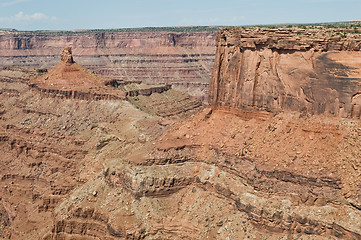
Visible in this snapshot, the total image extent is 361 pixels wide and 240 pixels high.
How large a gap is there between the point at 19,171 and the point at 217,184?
4965 centimetres

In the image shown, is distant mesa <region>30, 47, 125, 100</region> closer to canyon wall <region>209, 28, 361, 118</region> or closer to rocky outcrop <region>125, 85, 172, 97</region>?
rocky outcrop <region>125, 85, 172, 97</region>

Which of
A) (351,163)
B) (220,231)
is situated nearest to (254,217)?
(220,231)

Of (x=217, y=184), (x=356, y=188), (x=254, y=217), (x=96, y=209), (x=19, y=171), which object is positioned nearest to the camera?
(x=356, y=188)

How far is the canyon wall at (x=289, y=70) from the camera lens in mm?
41750

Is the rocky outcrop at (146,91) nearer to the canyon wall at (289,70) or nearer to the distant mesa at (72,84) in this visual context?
the distant mesa at (72,84)

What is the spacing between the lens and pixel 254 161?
45.2 meters

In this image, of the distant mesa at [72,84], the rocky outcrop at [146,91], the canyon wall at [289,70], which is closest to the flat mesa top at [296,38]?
the canyon wall at [289,70]

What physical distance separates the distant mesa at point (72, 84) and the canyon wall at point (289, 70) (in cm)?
5440

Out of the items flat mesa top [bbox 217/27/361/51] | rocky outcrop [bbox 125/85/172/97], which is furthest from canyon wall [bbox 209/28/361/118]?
rocky outcrop [bbox 125/85/172/97]

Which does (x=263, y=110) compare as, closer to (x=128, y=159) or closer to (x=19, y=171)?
(x=128, y=159)

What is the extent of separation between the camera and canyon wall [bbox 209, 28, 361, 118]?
137 ft

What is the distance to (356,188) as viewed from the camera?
1517 inches

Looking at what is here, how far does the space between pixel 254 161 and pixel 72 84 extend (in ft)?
232

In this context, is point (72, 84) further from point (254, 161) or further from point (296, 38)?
point (296, 38)
